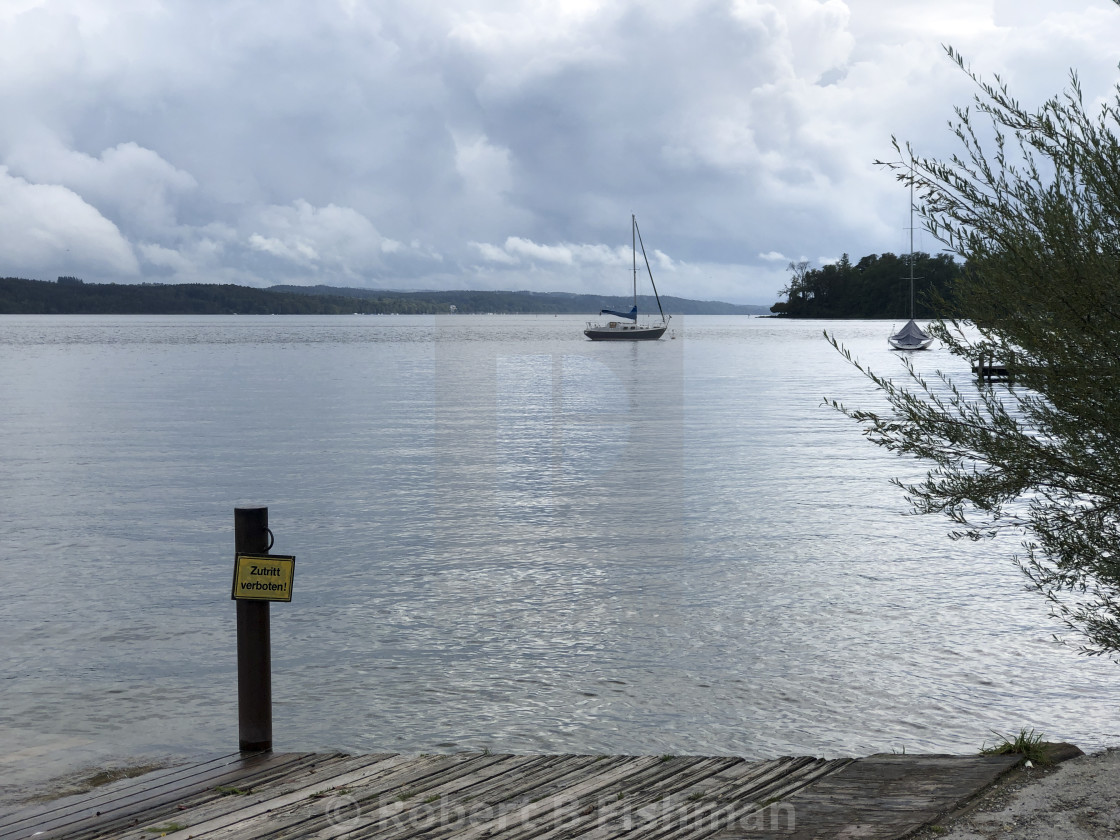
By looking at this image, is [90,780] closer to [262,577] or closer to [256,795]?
[262,577]

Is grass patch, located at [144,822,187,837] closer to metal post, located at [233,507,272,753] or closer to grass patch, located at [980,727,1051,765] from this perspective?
metal post, located at [233,507,272,753]

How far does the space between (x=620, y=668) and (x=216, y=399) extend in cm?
3712

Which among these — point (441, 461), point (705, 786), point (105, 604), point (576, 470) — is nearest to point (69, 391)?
point (441, 461)

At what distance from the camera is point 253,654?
6.76 meters

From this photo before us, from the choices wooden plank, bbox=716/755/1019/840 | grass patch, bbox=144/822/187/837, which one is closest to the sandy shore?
wooden plank, bbox=716/755/1019/840

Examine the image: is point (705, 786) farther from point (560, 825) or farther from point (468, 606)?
point (468, 606)

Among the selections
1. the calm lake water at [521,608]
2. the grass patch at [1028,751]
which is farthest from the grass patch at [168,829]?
the grass patch at [1028,751]

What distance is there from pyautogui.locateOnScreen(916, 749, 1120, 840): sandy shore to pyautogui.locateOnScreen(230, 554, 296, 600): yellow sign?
385 cm

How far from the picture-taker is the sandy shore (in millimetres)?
4980

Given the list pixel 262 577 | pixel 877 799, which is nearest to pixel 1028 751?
pixel 877 799

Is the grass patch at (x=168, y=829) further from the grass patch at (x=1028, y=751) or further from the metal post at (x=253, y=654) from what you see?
the grass patch at (x=1028, y=751)

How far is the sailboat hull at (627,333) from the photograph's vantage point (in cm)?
11406

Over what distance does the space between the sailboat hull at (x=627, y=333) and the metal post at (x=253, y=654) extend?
106468 mm

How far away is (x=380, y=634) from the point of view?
11.2 m
